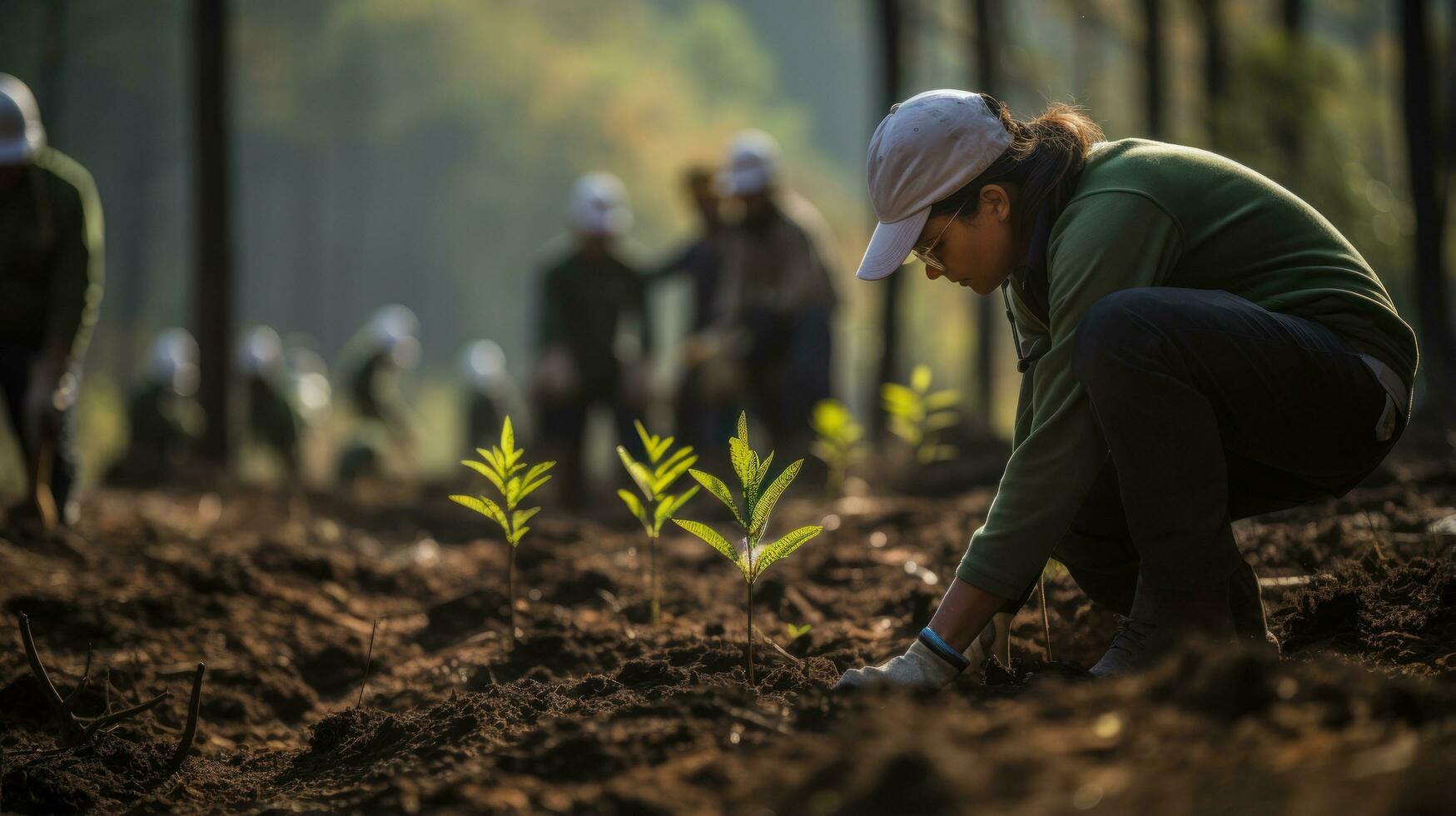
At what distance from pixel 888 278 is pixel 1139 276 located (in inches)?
411

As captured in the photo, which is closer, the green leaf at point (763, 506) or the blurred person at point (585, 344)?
the green leaf at point (763, 506)

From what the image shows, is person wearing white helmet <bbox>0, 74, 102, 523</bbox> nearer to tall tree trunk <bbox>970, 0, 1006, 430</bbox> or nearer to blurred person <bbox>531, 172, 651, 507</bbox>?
blurred person <bbox>531, 172, 651, 507</bbox>

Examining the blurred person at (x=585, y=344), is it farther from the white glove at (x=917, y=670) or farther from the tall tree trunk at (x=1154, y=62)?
the tall tree trunk at (x=1154, y=62)

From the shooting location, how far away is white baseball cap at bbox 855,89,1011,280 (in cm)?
289

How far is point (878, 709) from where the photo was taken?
→ 220 centimetres

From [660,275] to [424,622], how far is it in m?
6.62

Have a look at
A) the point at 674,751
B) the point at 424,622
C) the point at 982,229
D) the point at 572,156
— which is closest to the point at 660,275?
the point at 424,622

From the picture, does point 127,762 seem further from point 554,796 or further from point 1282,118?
point 1282,118

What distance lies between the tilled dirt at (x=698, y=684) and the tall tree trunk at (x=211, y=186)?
20.1ft

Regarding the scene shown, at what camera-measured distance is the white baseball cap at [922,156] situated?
114 inches

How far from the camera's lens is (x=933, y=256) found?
305cm

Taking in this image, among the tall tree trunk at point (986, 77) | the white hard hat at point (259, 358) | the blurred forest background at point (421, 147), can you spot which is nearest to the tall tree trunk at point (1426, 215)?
the tall tree trunk at point (986, 77)

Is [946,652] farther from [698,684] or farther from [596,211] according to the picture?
[596,211]

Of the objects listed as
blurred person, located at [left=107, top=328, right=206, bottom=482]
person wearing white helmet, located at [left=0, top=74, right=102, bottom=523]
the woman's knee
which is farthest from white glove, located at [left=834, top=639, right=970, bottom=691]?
blurred person, located at [left=107, top=328, right=206, bottom=482]
